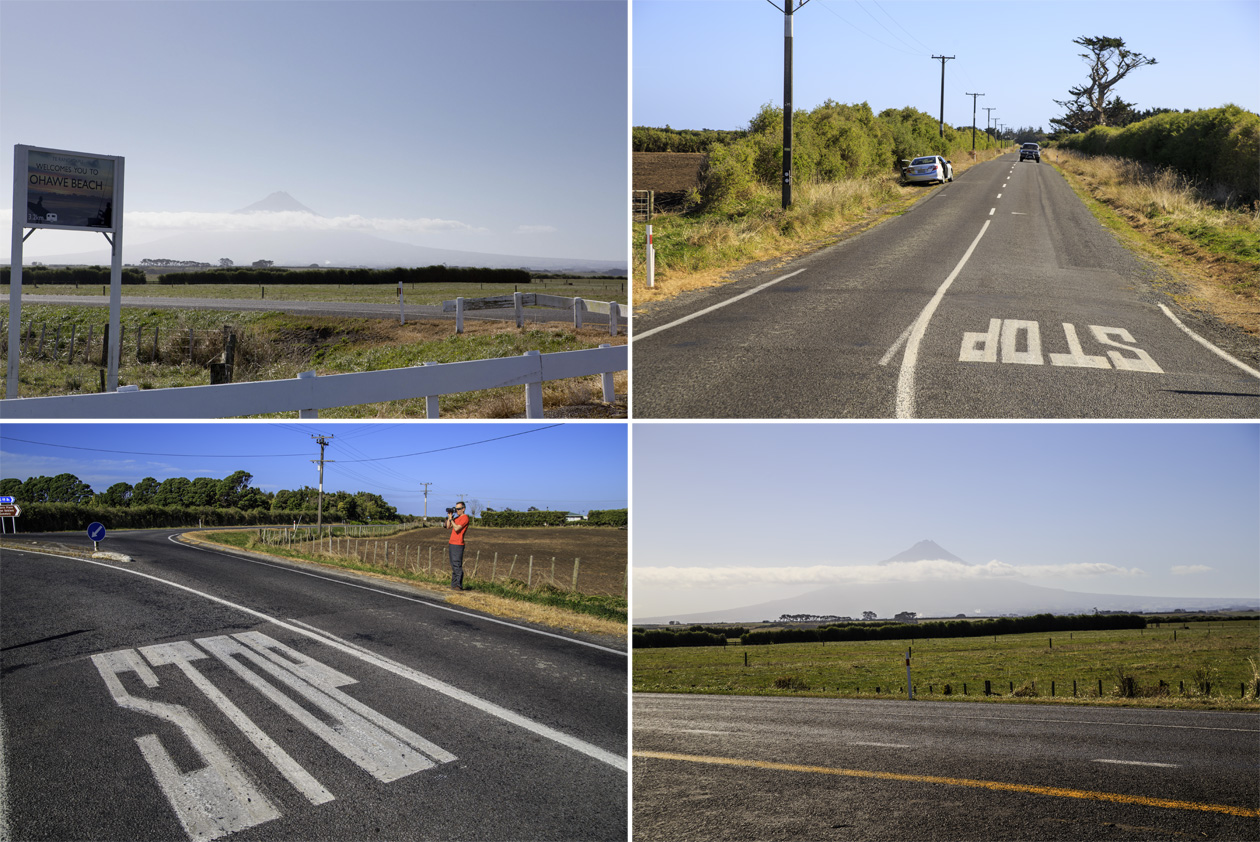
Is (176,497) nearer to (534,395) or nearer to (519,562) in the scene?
(534,395)

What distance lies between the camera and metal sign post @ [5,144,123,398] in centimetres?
919

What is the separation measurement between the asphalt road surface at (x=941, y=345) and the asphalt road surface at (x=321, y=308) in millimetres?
8091

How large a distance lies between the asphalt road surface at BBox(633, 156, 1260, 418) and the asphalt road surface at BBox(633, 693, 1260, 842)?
3.03 m

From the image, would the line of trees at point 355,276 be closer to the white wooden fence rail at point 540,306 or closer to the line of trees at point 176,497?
the white wooden fence rail at point 540,306

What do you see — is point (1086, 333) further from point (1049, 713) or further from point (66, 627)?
point (66, 627)

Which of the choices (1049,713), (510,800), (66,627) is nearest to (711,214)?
(1049,713)

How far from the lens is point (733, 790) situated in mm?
6070

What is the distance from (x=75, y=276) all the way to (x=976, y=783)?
163ft

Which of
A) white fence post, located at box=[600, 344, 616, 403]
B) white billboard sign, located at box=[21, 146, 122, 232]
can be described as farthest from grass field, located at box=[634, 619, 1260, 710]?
white billboard sign, located at box=[21, 146, 122, 232]

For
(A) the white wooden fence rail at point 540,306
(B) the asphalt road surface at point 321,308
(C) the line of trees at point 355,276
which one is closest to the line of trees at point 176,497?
(A) the white wooden fence rail at point 540,306

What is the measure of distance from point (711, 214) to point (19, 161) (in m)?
19.3

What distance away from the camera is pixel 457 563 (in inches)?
468

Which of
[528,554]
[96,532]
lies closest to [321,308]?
[528,554]

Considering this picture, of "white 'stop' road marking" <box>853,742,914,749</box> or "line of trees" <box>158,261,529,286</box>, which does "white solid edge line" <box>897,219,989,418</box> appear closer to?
"white 'stop' road marking" <box>853,742,914,749</box>
